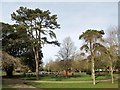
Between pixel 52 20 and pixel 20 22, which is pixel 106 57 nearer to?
pixel 52 20

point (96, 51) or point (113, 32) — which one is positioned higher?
point (113, 32)

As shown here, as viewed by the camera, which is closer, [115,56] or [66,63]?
[115,56]

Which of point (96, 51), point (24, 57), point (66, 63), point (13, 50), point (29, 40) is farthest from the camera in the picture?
point (66, 63)

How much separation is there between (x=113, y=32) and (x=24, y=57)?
25.1 meters

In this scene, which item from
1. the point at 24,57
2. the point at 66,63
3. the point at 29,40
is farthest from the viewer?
the point at 66,63

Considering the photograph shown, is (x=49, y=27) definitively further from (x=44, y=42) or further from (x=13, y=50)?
(x=13, y=50)

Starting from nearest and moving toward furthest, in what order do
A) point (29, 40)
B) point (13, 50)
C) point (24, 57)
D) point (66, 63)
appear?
1. point (29, 40)
2. point (13, 50)
3. point (24, 57)
4. point (66, 63)

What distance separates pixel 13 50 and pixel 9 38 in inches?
211

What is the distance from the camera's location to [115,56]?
40656 mm

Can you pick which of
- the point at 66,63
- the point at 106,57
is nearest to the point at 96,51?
the point at 106,57

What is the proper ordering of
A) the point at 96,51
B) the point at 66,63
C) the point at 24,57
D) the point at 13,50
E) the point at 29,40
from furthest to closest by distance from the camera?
the point at 66,63 → the point at 24,57 → the point at 13,50 → the point at 29,40 → the point at 96,51

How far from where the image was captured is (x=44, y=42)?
53688 mm

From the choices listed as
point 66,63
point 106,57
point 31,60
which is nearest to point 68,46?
point 66,63

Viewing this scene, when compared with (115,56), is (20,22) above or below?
above
